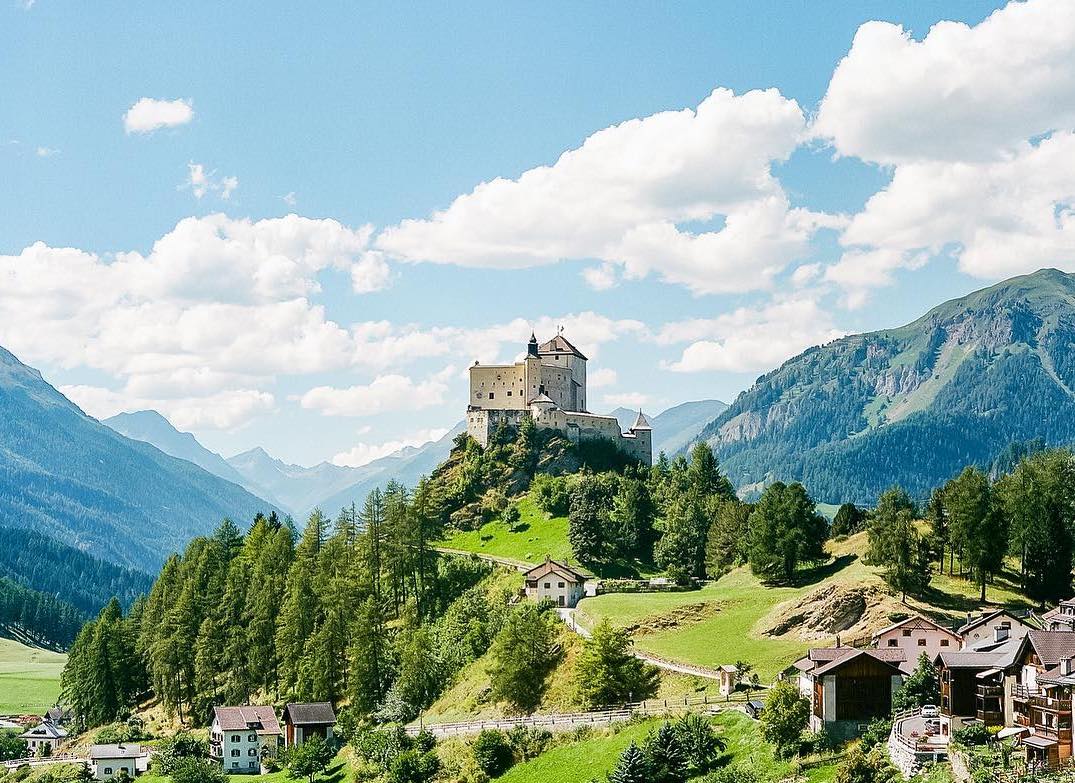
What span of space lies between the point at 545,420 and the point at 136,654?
67.3 meters

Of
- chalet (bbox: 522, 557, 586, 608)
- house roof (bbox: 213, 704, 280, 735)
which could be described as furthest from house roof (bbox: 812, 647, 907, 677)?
house roof (bbox: 213, 704, 280, 735)

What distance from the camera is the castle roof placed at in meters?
189

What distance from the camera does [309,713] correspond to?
110 m

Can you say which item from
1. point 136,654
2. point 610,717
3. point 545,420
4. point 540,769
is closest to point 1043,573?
point 610,717

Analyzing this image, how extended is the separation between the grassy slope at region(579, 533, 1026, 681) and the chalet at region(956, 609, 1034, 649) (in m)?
10.3

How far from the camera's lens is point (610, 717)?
82.6m

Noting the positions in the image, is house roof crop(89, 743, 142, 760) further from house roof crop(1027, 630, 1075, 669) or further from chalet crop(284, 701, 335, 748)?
house roof crop(1027, 630, 1075, 669)

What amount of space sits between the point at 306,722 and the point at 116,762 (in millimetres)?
22538

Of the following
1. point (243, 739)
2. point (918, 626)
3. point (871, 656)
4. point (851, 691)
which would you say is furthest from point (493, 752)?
point (243, 739)

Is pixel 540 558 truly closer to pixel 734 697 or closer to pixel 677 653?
pixel 677 653

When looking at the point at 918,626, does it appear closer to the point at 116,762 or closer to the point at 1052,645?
the point at 1052,645

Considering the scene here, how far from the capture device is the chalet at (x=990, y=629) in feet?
247

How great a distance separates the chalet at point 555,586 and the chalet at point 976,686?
52752 millimetres

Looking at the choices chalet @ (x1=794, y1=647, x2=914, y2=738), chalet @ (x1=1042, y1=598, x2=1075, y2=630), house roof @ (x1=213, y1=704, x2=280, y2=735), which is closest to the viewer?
chalet @ (x1=794, y1=647, x2=914, y2=738)
